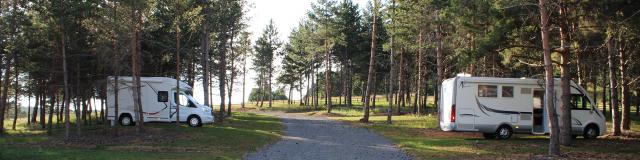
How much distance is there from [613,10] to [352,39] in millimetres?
38201

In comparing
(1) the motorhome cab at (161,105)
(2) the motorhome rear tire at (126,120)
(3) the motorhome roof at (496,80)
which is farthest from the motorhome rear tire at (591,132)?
(2) the motorhome rear tire at (126,120)

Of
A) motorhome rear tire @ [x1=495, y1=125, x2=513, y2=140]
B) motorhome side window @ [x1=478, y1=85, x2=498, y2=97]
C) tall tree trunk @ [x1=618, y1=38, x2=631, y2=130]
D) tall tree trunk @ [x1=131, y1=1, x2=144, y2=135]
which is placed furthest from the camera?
tall tree trunk @ [x1=131, y1=1, x2=144, y2=135]

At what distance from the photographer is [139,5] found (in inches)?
802

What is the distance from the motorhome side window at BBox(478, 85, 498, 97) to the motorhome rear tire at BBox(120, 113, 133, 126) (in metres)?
16.7

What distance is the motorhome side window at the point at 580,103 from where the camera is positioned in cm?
1917

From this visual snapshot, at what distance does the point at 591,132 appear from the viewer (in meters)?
19.1

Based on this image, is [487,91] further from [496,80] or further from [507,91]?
[507,91]

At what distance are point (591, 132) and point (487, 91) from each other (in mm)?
3963

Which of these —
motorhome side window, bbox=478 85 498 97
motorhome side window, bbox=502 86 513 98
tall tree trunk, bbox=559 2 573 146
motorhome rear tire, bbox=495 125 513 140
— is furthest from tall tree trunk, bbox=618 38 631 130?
tall tree trunk, bbox=559 2 573 146

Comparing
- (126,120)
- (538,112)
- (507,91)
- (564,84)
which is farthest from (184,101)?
(564,84)

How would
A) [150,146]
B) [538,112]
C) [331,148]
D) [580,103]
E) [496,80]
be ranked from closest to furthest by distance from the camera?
[331,148] < [150,146] < [496,80] < [580,103] < [538,112]

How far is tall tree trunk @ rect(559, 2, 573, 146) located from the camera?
48.1 feet

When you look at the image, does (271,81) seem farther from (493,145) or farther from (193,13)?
(493,145)

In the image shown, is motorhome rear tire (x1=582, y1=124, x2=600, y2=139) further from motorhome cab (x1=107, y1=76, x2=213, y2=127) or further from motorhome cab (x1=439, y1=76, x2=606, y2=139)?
motorhome cab (x1=107, y1=76, x2=213, y2=127)
